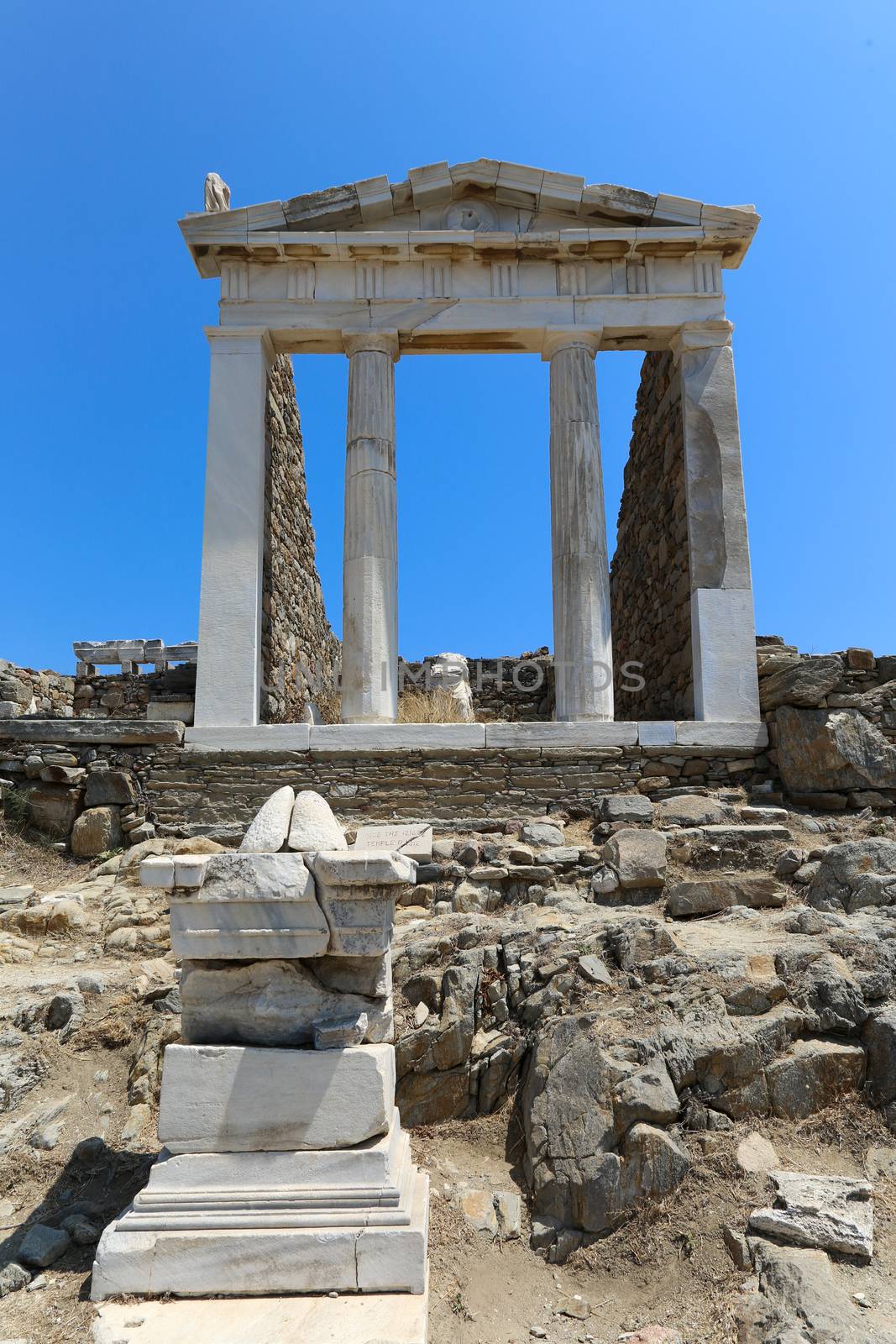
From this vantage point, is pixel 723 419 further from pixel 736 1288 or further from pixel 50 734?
pixel 736 1288

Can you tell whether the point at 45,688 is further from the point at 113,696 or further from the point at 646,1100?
the point at 646,1100

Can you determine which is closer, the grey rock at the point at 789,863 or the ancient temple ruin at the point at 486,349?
the grey rock at the point at 789,863

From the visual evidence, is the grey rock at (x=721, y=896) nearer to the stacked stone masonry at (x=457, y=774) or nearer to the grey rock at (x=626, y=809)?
the grey rock at (x=626, y=809)

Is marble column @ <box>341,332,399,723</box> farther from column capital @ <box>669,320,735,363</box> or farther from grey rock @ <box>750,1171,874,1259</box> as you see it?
grey rock @ <box>750,1171,874,1259</box>

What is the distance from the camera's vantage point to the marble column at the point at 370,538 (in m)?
9.09

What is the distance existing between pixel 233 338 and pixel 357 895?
793 cm

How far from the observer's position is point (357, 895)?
11.3 ft

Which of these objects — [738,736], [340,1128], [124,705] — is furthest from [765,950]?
[124,705]

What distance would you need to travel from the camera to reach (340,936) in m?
3.47

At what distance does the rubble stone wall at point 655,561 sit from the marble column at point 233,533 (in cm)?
441

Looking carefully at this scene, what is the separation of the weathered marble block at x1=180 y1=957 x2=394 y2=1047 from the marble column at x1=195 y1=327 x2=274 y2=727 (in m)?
5.38

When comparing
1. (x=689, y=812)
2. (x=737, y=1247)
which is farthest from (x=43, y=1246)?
(x=689, y=812)

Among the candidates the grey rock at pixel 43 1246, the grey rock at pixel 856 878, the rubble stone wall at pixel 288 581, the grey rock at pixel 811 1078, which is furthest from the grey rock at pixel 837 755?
the grey rock at pixel 43 1246

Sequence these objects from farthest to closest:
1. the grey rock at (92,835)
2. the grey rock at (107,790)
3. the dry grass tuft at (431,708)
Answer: the dry grass tuft at (431,708) < the grey rock at (107,790) < the grey rock at (92,835)
